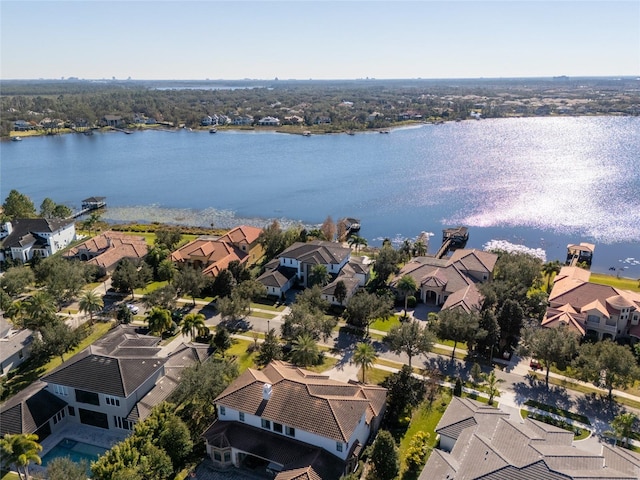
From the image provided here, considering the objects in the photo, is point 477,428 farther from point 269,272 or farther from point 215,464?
point 269,272

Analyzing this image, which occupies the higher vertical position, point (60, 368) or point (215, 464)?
point (60, 368)

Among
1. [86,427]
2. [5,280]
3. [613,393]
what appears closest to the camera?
[86,427]

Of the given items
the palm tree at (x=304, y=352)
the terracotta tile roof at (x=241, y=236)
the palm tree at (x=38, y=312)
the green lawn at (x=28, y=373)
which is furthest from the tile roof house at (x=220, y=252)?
the palm tree at (x=304, y=352)

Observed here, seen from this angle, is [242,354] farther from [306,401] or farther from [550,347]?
[550,347]

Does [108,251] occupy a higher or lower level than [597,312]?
higher

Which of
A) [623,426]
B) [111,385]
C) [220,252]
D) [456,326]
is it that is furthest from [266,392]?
[220,252]

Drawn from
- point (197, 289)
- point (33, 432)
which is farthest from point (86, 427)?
point (197, 289)
